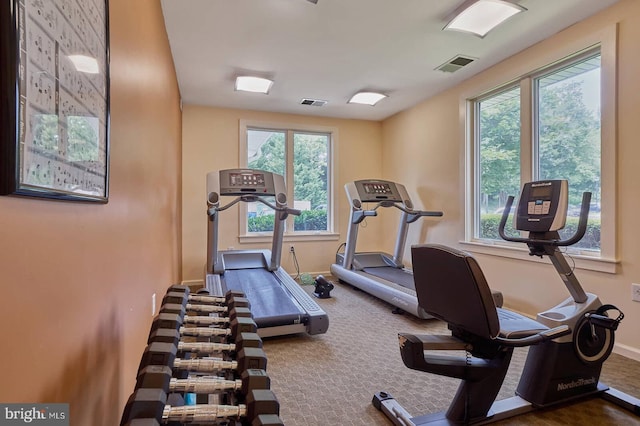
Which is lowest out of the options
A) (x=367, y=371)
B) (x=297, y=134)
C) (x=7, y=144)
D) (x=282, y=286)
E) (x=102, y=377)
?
(x=367, y=371)

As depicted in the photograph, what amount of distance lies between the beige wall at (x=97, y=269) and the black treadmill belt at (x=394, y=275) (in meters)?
2.60

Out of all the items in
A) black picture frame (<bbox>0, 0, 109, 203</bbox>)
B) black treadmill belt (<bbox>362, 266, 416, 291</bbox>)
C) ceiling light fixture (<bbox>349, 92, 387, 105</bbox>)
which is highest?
ceiling light fixture (<bbox>349, 92, 387, 105</bbox>)

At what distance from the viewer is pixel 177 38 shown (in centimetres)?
300

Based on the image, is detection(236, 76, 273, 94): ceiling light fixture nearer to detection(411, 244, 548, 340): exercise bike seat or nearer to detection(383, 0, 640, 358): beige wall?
detection(383, 0, 640, 358): beige wall

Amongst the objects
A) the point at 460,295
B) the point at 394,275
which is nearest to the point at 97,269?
the point at 460,295

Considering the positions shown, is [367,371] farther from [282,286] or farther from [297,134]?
[297,134]

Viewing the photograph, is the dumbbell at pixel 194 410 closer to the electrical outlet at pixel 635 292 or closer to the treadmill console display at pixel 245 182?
the electrical outlet at pixel 635 292

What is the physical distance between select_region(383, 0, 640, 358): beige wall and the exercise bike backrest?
0.98 metres

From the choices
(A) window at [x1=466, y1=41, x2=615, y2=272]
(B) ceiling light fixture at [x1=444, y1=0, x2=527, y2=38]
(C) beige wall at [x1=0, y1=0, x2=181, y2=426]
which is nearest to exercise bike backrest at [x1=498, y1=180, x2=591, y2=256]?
(A) window at [x1=466, y1=41, x2=615, y2=272]

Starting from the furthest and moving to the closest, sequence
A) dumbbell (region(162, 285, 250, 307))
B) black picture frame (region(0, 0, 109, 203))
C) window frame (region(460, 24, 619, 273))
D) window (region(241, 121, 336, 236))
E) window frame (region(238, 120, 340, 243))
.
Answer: window (region(241, 121, 336, 236)) < window frame (region(238, 120, 340, 243)) < window frame (region(460, 24, 619, 273)) < dumbbell (region(162, 285, 250, 307)) < black picture frame (region(0, 0, 109, 203))

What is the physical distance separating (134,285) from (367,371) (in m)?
1.59

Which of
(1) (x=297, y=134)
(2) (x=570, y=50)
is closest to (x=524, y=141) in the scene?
(2) (x=570, y=50)

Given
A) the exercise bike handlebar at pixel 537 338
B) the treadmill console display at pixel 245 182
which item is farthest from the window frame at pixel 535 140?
the treadmill console display at pixel 245 182

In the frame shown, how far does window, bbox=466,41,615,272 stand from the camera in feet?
8.95
